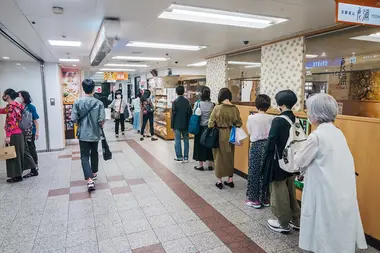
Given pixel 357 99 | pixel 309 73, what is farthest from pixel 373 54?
pixel 357 99

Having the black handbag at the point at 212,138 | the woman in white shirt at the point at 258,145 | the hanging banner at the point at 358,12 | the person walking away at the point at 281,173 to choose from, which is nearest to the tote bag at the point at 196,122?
the black handbag at the point at 212,138

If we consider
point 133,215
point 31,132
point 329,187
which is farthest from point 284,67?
point 31,132

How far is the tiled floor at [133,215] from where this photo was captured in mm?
2688

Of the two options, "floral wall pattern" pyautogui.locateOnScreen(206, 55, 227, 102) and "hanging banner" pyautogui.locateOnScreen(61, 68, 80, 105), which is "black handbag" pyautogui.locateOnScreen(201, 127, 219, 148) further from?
"hanging banner" pyautogui.locateOnScreen(61, 68, 80, 105)

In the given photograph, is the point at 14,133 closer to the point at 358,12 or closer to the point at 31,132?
the point at 31,132

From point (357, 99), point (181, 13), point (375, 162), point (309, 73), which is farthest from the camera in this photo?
point (357, 99)

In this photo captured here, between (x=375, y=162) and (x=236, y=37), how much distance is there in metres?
2.77

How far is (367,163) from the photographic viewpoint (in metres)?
2.72

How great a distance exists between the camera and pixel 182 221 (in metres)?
A: 3.17

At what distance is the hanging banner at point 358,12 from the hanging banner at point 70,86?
800 centimetres

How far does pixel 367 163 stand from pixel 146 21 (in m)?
3.04

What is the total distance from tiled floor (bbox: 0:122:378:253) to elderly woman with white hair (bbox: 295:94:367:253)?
2.75 ft

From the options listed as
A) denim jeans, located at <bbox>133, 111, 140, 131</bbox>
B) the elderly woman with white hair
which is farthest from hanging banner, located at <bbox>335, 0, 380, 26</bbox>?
denim jeans, located at <bbox>133, 111, 140, 131</bbox>

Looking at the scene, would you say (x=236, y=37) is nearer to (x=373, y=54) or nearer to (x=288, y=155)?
(x=373, y=54)
